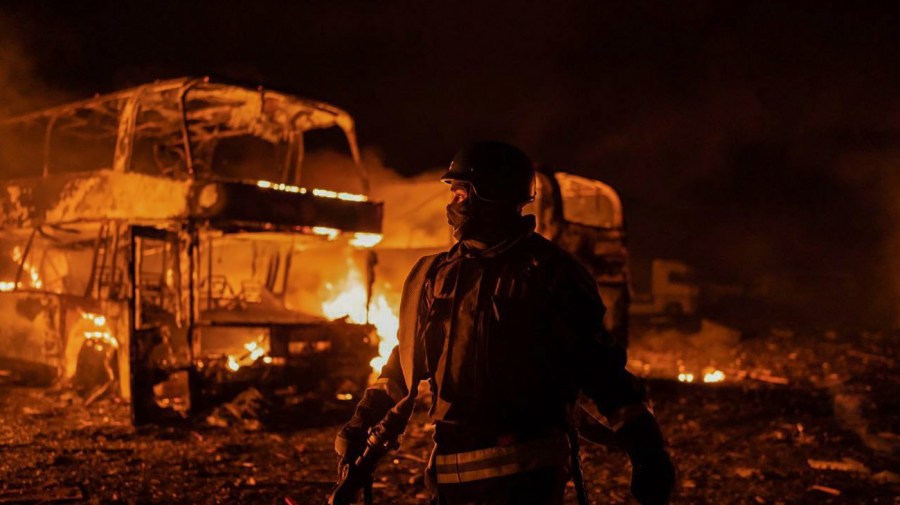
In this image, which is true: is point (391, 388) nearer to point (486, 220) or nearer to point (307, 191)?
point (486, 220)

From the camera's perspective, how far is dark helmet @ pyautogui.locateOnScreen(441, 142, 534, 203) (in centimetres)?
253

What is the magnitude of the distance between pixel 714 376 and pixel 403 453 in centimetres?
719

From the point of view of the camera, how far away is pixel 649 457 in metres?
2.26

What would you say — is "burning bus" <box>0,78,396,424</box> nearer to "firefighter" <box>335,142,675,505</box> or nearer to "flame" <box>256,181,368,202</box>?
"flame" <box>256,181,368,202</box>

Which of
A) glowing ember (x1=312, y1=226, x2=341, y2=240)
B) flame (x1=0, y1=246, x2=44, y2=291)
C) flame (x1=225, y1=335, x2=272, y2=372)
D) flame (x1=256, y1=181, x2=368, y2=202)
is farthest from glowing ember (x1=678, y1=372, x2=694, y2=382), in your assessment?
flame (x1=0, y1=246, x2=44, y2=291)

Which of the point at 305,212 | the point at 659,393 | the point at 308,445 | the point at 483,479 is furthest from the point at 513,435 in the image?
the point at 659,393

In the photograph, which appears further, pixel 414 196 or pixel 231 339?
pixel 414 196

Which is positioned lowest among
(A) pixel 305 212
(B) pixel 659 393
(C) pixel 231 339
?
(B) pixel 659 393

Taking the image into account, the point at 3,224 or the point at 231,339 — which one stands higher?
the point at 3,224

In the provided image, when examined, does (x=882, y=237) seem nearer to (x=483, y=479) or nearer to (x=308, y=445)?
(x=308, y=445)

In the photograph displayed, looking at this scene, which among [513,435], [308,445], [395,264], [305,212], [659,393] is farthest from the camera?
[395,264]

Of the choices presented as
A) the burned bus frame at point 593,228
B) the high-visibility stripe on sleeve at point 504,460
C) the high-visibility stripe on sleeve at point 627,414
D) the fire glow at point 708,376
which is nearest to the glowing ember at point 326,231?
the burned bus frame at point 593,228

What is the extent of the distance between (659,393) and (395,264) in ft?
16.3

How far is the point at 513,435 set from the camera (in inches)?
92.1
